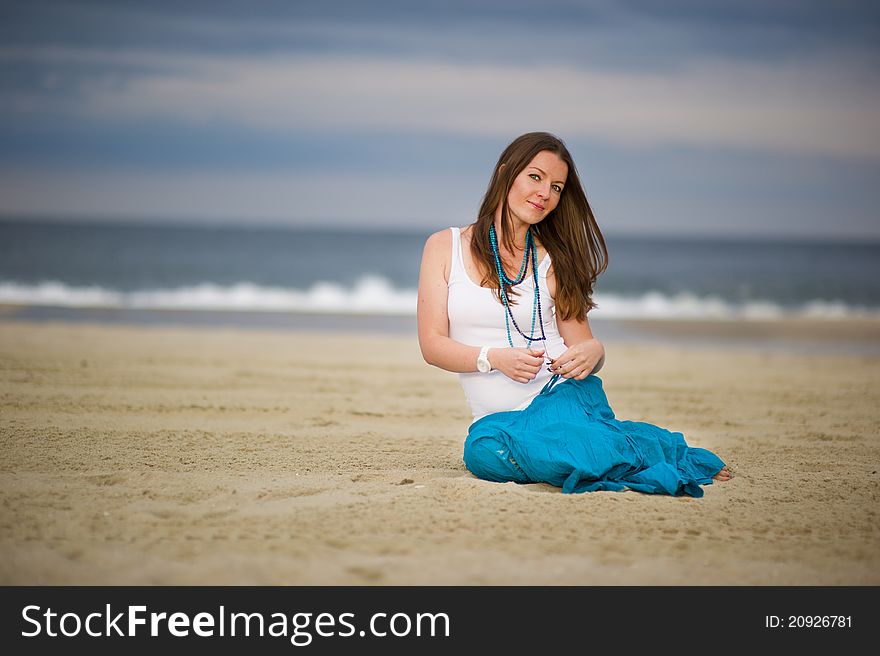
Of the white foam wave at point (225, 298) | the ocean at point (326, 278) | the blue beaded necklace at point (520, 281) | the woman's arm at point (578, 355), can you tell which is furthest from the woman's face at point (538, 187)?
the white foam wave at point (225, 298)

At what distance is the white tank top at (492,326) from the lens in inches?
158

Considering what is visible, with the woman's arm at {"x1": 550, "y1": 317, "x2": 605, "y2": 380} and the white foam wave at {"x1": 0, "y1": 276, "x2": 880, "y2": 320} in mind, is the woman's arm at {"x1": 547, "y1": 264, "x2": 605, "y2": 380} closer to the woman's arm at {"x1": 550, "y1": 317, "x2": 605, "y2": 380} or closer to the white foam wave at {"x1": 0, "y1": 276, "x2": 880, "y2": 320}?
Result: the woman's arm at {"x1": 550, "y1": 317, "x2": 605, "y2": 380}

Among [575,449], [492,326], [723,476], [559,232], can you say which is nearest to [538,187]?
[559,232]

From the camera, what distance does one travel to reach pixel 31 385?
647 cm

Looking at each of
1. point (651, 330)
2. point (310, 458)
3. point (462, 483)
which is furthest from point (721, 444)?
point (651, 330)

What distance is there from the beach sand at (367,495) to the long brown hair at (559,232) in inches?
37.9

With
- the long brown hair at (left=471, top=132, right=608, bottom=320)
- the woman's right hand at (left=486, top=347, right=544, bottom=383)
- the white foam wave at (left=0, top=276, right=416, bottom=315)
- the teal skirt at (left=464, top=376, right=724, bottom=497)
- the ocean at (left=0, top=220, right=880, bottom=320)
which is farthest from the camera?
the ocean at (left=0, top=220, right=880, bottom=320)

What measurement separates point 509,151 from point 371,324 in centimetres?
1053

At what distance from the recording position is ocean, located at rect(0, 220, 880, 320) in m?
19.4

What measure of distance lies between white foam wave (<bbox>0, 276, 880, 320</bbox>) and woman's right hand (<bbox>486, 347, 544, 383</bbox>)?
517 inches

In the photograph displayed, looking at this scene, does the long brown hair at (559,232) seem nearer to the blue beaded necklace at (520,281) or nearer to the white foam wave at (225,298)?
the blue beaded necklace at (520,281)

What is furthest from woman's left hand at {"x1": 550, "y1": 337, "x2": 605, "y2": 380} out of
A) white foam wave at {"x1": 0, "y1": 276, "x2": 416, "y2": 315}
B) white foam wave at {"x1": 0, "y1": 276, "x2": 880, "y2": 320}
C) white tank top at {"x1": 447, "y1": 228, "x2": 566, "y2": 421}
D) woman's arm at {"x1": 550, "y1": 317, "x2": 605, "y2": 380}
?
white foam wave at {"x1": 0, "y1": 276, "x2": 416, "y2": 315}

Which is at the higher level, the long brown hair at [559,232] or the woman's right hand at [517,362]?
the long brown hair at [559,232]

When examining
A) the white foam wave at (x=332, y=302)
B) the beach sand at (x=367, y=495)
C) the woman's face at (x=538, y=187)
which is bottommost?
the beach sand at (x=367, y=495)
